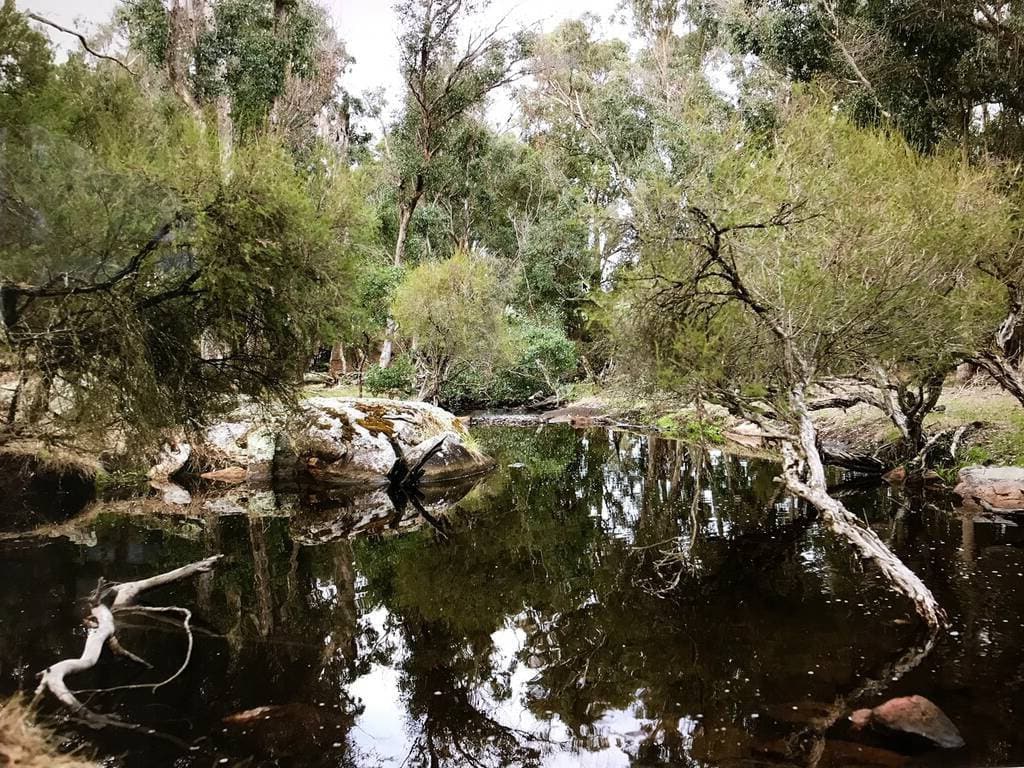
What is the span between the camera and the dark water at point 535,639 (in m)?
4.41

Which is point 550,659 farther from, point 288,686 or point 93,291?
point 93,291

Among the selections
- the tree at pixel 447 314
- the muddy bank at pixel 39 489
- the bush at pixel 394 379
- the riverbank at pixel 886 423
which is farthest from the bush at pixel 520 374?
the muddy bank at pixel 39 489

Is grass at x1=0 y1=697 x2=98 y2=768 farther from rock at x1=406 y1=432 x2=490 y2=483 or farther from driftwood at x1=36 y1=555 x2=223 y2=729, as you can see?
rock at x1=406 y1=432 x2=490 y2=483

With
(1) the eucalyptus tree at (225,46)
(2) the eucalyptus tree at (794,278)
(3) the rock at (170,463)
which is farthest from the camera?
(1) the eucalyptus tree at (225,46)

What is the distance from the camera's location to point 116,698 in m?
4.92

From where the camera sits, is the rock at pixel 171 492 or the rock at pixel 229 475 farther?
the rock at pixel 229 475

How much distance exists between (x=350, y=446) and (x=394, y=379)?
9335 mm

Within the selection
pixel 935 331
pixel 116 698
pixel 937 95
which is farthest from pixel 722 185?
pixel 937 95

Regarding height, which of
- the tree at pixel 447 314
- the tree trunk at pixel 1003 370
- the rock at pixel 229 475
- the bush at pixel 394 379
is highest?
the tree at pixel 447 314

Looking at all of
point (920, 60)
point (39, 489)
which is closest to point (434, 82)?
point (920, 60)

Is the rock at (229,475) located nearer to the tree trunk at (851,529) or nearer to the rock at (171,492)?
the rock at (171,492)

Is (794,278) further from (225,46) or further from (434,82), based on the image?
(434,82)

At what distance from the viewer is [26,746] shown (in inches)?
151

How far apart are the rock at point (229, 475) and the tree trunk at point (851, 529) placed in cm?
1113
